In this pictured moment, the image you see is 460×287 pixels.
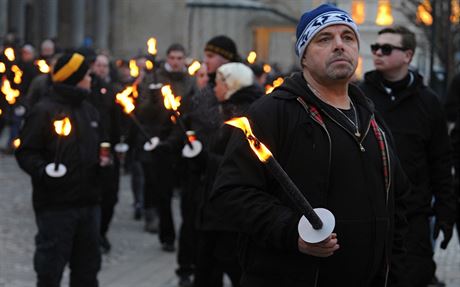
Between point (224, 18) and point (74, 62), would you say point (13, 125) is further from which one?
point (74, 62)

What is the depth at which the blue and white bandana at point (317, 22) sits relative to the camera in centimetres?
493

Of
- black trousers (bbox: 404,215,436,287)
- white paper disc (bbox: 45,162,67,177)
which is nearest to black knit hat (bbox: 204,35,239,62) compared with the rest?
white paper disc (bbox: 45,162,67,177)

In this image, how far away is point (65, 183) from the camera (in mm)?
→ 7965

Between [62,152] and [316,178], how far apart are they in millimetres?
3614

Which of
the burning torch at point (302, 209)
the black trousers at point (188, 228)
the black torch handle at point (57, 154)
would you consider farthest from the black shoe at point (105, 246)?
Result: the burning torch at point (302, 209)

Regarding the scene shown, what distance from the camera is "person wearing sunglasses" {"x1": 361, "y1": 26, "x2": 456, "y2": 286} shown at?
300 inches

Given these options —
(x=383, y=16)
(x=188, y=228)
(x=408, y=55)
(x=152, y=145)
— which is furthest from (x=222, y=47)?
(x=383, y=16)

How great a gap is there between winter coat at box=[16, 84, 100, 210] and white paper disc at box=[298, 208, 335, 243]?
375 centimetres

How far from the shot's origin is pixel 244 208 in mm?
4727

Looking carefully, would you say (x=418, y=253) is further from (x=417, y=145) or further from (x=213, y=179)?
(x=213, y=179)

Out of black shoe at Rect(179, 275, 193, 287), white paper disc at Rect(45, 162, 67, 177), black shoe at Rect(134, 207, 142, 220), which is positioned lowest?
black shoe at Rect(134, 207, 142, 220)

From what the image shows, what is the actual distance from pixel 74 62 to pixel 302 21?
3625 millimetres

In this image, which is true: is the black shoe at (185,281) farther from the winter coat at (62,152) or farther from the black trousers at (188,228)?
the winter coat at (62,152)

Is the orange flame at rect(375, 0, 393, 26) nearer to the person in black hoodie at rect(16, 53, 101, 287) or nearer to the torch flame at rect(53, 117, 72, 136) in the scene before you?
the person in black hoodie at rect(16, 53, 101, 287)
